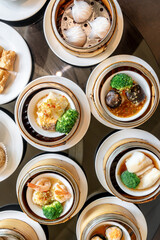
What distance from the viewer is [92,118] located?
237cm

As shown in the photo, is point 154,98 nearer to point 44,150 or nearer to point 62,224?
point 44,150

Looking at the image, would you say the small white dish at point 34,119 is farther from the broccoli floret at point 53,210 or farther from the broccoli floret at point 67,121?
the broccoli floret at point 53,210

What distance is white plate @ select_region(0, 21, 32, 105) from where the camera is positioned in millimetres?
2285

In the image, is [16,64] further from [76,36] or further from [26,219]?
[26,219]

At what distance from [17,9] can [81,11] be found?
1.94ft

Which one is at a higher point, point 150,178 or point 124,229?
point 150,178

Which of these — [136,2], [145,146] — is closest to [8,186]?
[145,146]

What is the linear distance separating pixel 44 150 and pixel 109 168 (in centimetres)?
64

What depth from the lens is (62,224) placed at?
248cm

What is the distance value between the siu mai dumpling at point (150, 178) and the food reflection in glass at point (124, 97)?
0.54m

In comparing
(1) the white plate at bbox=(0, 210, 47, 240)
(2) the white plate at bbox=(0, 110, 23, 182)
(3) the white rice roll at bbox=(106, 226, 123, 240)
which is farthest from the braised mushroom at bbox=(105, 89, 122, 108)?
(1) the white plate at bbox=(0, 210, 47, 240)

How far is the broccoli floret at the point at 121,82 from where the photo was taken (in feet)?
7.14

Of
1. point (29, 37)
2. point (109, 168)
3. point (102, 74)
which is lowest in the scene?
point (109, 168)

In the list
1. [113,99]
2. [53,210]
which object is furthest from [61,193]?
[113,99]
